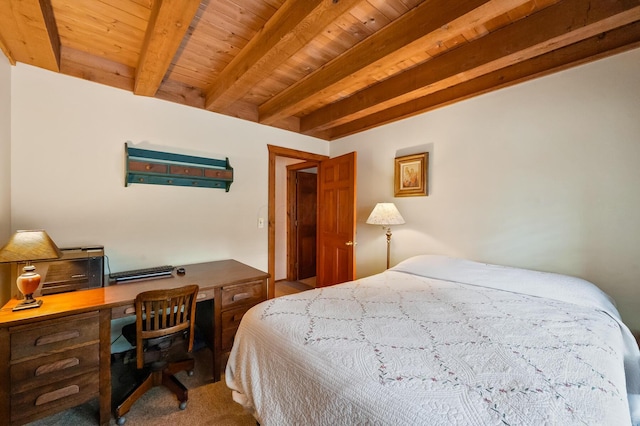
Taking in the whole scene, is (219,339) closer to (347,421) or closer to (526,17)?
(347,421)

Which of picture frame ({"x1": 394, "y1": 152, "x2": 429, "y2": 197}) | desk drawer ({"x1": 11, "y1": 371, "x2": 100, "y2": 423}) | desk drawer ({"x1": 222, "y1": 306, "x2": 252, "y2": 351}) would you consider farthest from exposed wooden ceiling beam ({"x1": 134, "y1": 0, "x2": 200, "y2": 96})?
picture frame ({"x1": 394, "y1": 152, "x2": 429, "y2": 197})

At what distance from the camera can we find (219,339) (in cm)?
199

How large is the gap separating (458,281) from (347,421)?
1.55 metres

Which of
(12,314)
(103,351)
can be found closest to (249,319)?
(103,351)

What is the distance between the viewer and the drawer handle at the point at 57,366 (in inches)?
53.9

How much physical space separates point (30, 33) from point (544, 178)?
3.49 meters

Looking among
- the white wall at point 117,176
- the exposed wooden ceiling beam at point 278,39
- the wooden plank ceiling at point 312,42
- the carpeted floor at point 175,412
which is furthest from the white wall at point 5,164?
the exposed wooden ceiling beam at point 278,39

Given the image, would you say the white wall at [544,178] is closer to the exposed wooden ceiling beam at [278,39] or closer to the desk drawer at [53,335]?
the exposed wooden ceiling beam at [278,39]

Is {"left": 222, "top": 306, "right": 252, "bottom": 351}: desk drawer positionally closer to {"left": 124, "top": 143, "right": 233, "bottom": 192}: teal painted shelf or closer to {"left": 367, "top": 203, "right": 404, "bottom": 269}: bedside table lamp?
{"left": 124, "top": 143, "right": 233, "bottom": 192}: teal painted shelf

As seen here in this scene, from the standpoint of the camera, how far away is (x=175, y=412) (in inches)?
65.2

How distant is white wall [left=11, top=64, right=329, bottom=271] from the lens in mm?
1868

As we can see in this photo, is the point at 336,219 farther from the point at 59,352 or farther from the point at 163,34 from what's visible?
the point at 59,352

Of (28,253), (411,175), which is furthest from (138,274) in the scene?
(411,175)

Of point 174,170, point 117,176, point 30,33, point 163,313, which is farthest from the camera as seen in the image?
point 174,170
